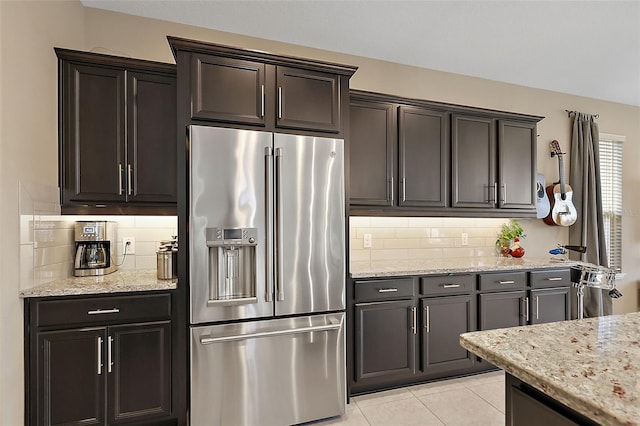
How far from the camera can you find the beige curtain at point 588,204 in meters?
A: 4.07

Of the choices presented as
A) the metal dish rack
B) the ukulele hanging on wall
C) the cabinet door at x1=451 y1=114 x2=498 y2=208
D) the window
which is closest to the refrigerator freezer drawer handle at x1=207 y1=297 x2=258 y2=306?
the cabinet door at x1=451 y1=114 x2=498 y2=208

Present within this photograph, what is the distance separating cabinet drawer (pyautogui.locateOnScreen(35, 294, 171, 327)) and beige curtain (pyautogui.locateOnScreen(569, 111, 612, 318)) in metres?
4.56

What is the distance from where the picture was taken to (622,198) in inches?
181

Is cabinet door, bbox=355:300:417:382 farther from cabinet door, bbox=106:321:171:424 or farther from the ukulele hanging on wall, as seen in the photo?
the ukulele hanging on wall

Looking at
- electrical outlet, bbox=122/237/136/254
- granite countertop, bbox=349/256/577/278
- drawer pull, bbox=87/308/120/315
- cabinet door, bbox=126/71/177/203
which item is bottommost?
drawer pull, bbox=87/308/120/315

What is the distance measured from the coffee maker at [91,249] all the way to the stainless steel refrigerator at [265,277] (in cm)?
84

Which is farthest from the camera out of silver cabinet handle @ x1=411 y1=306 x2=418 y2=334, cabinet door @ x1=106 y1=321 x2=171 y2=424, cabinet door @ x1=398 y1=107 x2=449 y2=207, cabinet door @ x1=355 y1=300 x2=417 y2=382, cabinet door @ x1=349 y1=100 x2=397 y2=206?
cabinet door @ x1=398 y1=107 x2=449 y2=207

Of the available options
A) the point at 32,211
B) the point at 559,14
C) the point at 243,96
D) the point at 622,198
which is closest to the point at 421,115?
the point at 559,14

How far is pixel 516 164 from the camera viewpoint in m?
3.45

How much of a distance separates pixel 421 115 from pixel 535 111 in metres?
1.95

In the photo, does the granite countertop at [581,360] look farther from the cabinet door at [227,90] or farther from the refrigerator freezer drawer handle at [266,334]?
the cabinet door at [227,90]

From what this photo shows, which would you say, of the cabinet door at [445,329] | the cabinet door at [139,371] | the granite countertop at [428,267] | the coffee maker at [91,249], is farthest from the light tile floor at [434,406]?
the coffee maker at [91,249]

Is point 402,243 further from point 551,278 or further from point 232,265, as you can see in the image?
point 232,265

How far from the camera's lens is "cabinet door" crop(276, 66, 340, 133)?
231 cm
